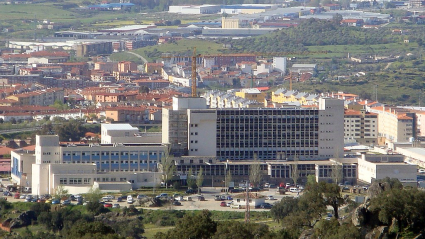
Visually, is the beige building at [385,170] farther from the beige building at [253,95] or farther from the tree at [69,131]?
the beige building at [253,95]

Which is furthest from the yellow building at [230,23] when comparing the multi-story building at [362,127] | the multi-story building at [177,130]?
the multi-story building at [177,130]

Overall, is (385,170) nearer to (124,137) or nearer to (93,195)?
(124,137)

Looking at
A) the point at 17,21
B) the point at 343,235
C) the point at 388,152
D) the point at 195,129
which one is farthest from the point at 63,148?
the point at 17,21

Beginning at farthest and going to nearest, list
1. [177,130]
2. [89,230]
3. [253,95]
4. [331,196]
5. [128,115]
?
[253,95] < [128,115] < [177,130] < [331,196] < [89,230]

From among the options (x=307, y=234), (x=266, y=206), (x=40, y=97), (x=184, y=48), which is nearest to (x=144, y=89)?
(x=40, y=97)

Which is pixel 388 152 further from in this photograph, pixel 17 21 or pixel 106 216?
pixel 17 21

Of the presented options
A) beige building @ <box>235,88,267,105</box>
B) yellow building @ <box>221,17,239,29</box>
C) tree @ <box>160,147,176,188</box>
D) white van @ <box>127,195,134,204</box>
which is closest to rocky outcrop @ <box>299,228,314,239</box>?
white van @ <box>127,195,134,204</box>

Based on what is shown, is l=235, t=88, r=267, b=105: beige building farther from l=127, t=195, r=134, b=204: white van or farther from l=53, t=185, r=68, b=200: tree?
l=127, t=195, r=134, b=204: white van
